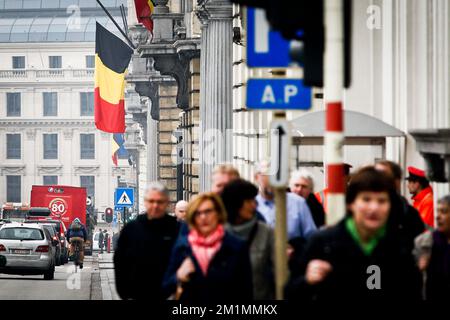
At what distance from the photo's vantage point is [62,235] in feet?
159

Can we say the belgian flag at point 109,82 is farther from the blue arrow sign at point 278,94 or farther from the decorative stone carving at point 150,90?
the blue arrow sign at point 278,94

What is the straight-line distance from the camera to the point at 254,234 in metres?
9.48

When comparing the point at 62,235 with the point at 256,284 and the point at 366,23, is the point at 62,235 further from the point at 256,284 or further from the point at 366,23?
the point at 256,284

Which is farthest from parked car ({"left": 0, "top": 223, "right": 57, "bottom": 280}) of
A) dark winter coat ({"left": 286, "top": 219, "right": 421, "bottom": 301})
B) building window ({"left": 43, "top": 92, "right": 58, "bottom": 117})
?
building window ({"left": 43, "top": 92, "right": 58, "bottom": 117})

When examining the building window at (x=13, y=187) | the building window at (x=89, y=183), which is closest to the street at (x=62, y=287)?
the building window at (x=89, y=183)

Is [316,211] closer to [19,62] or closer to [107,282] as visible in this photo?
[107,282]

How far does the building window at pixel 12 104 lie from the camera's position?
12862 centimetres

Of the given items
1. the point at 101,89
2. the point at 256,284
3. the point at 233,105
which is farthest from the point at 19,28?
the point at 256,284

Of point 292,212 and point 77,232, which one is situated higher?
point 292,212

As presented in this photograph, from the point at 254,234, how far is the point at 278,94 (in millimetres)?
893

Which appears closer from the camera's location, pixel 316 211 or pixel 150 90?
pixel 316 211

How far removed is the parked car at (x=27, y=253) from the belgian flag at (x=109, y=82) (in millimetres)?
6306

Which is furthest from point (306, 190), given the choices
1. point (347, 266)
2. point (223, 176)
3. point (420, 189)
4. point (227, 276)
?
point (347, 266)

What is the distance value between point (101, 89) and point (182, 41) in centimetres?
756
